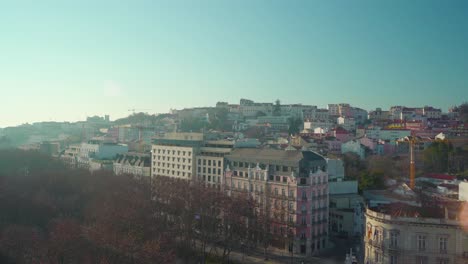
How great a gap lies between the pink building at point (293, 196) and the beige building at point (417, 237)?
10694 mm

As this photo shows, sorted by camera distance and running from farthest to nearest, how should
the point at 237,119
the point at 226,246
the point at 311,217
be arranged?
1. the point at 237,119
2. the point at 311,217
3. the point at 226,246

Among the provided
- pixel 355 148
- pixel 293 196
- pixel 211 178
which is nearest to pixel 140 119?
Answer: pixel 355 148

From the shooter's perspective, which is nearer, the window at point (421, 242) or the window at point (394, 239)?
the window at point (421, 242)

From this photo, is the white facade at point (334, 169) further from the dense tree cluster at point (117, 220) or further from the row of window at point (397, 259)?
the row of window at point (397, 259)

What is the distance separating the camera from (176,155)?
64000 millimetres

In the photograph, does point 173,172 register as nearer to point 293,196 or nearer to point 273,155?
point 273,155

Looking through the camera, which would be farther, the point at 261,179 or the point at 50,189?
the point at 50,189

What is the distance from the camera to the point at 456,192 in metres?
50.3

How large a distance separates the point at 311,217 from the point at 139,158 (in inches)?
1531

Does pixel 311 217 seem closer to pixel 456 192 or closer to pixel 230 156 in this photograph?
pixel 230 156

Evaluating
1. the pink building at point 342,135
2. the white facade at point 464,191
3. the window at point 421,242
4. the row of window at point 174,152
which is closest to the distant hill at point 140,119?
the pink building at point 342,135

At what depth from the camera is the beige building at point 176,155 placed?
202 ft

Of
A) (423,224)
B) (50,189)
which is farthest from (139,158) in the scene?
(423,224)

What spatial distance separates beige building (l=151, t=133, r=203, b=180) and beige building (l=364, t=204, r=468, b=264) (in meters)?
33.3
